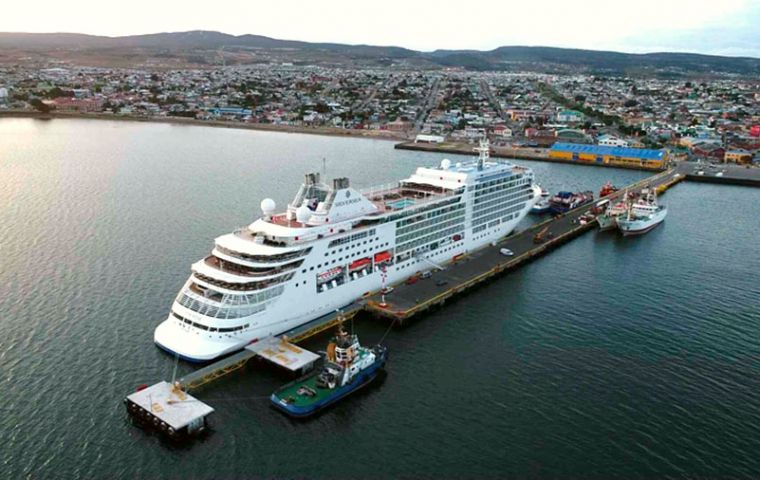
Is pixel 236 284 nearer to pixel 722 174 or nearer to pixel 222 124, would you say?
pixel 722 174

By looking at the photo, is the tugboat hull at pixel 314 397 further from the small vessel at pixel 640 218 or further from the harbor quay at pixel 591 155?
the harbor quay at pixel 591 155

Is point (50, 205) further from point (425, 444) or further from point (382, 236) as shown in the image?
point (425, 444)

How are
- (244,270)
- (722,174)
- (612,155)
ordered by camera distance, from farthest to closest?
(612,155) → (722,174) → (244,270)

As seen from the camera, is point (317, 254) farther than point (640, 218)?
No

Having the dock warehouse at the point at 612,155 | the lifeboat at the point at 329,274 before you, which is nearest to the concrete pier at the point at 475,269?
the lifeboat at the point at 329,274

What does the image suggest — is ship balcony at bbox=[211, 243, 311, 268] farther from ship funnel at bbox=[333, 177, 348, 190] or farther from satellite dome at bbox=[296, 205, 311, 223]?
ship funnel at bbox=[333, 177, 348, 190]

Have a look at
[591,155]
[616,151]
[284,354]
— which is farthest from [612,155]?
[284,354]
